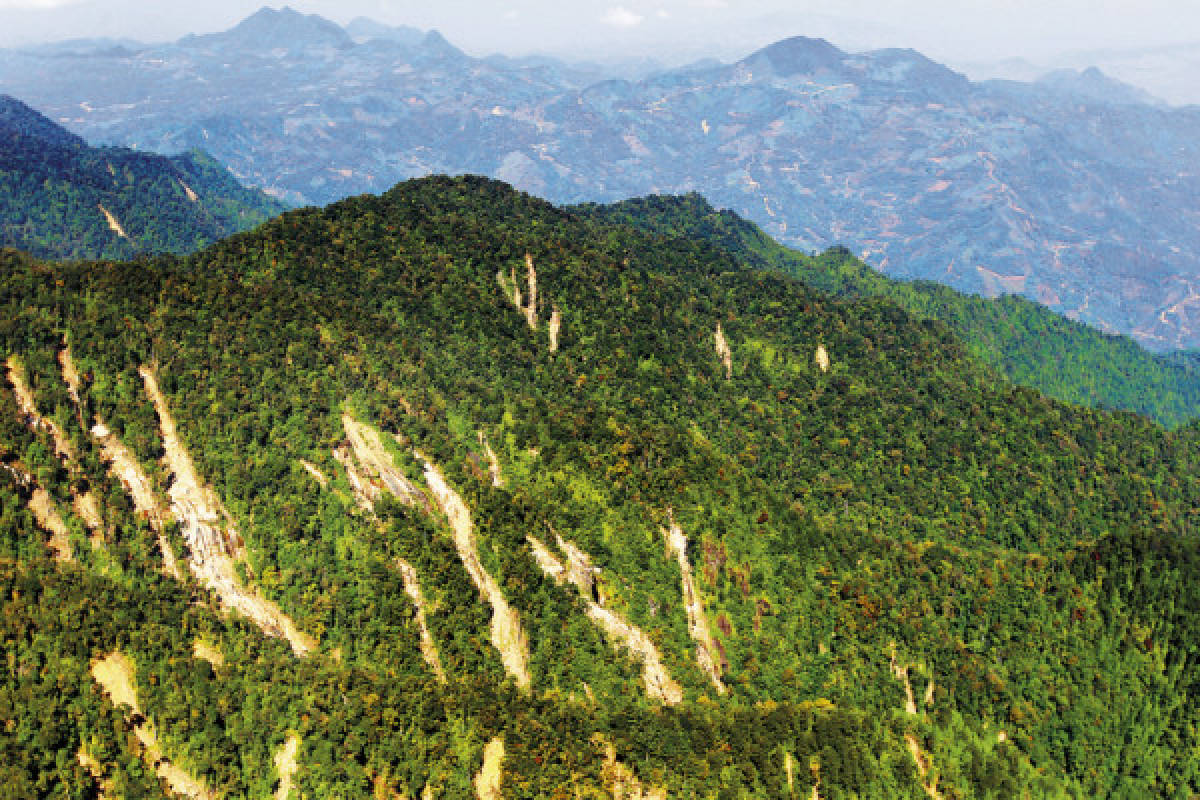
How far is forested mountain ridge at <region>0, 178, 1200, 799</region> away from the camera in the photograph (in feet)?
285

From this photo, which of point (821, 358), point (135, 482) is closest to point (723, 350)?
point (821, 358)

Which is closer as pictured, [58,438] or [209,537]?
[58,438]

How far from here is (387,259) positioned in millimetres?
168250

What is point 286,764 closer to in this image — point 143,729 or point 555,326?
point 143,729

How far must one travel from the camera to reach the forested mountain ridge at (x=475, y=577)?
8700 centimetres

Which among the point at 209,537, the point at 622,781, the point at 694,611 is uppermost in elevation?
the point at 209,537

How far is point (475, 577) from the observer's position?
11962cm

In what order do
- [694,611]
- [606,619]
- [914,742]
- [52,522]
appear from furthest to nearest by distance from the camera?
[694,611], [606,619], [914,742], [52,522]

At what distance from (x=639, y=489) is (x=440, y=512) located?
90.9 feet

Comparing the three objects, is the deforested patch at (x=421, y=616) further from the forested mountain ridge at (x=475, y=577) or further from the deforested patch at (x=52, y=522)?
the deforested patch at (x=52, y=522)

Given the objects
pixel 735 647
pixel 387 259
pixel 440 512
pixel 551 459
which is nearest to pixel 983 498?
pixel 735 647

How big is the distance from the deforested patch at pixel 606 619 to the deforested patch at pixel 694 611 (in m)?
6.24

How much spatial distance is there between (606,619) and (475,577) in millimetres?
17858

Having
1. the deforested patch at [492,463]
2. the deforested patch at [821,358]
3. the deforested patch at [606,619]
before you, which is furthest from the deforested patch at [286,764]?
the deforested patch at [821,358]
